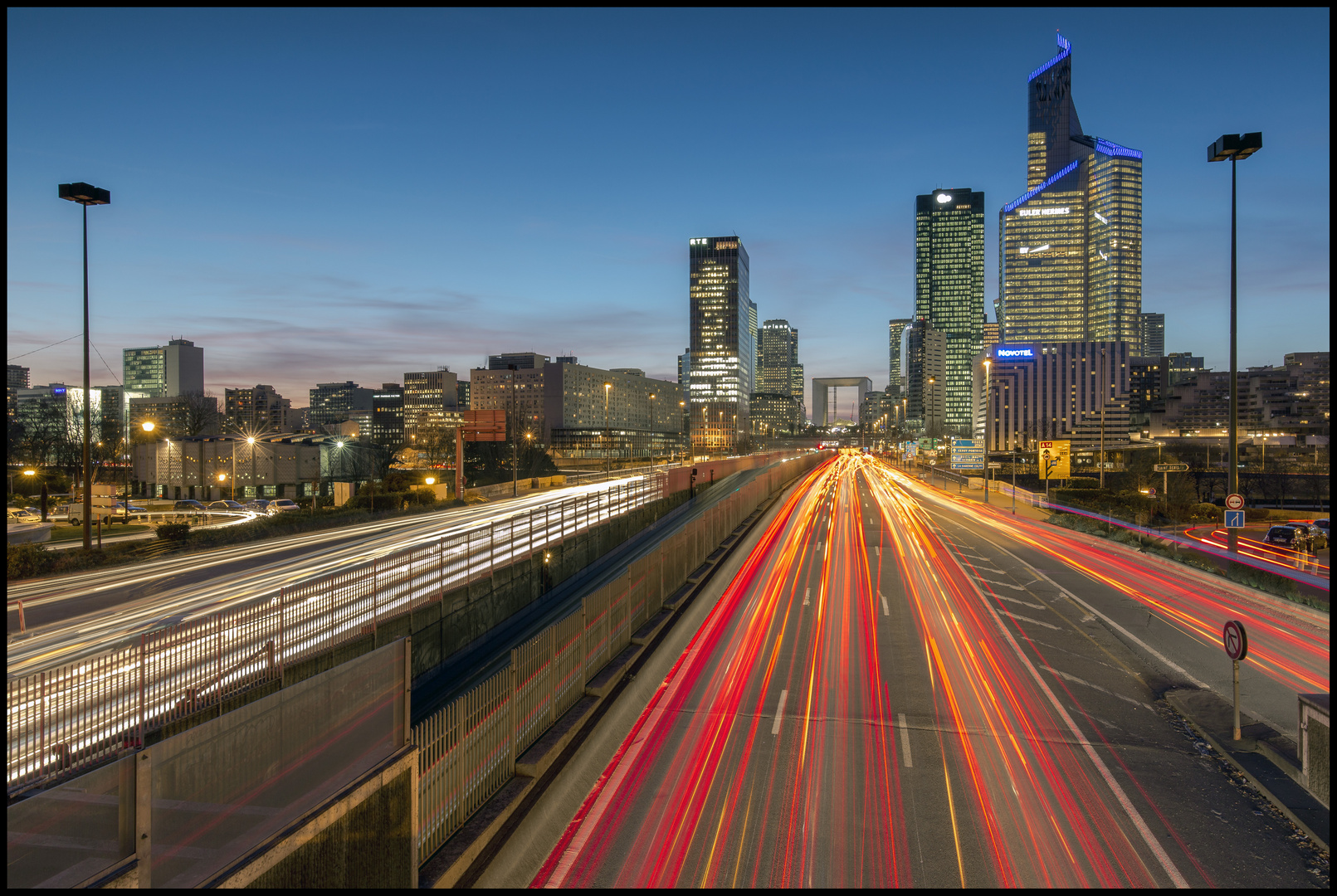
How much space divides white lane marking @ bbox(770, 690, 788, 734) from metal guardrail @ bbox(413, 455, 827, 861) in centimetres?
351

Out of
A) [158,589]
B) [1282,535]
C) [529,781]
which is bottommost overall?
[1282,535]

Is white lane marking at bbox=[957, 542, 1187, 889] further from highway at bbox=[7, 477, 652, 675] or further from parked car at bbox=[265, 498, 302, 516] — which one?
parked car at bbox=[265, 498, 302, 516]

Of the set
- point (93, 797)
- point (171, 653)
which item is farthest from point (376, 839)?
point (171, 653)

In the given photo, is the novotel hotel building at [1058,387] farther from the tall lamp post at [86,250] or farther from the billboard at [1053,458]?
the tall lamp post at [86,250]

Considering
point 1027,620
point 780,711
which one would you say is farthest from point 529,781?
point 1027,620

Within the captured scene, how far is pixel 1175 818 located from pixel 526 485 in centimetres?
5431

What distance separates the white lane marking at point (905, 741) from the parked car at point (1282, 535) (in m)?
31.1

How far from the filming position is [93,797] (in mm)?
4109

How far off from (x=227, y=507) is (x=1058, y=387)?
210485 millimetres

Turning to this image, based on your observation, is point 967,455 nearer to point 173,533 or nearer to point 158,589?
point 173,533

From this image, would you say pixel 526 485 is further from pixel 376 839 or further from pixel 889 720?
pixel 376 839

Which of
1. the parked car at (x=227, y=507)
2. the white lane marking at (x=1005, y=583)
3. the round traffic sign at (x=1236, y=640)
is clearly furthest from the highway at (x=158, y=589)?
the parked car at (x=227, y=507)

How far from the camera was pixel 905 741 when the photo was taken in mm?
11258

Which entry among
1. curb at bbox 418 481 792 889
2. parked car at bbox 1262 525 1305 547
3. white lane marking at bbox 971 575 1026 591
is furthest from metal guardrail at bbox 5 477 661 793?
parked car at bbox 1262 525 1305 547
